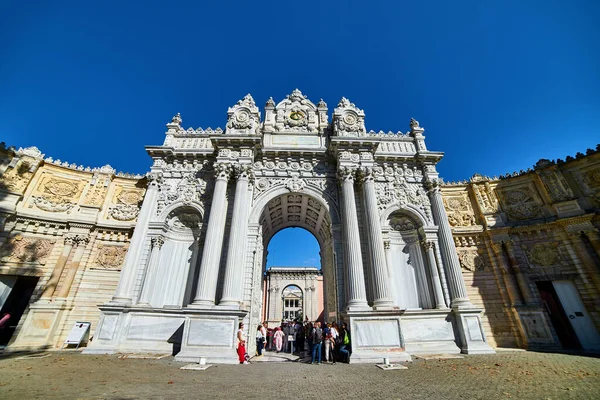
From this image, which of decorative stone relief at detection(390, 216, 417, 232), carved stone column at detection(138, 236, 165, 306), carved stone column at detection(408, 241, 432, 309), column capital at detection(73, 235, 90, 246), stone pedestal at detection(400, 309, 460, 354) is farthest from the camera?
column capital at detection(73, 235, 90, 246)

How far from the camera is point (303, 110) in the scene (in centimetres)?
1953

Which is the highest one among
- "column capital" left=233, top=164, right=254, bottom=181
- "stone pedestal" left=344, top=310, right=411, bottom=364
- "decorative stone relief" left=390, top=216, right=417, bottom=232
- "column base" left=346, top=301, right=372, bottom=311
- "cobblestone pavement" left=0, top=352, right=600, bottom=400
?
"column capital" left=233, top=164, right=254, bottom=181

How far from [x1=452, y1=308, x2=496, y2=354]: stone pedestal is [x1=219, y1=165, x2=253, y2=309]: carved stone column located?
10901 mm

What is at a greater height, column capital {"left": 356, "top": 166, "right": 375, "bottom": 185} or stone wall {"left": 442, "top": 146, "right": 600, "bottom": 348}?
column capital {"left": 356, "top": 166, "right": 375, "bottom": 185}

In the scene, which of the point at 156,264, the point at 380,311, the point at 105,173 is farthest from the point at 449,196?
the point at 105,173

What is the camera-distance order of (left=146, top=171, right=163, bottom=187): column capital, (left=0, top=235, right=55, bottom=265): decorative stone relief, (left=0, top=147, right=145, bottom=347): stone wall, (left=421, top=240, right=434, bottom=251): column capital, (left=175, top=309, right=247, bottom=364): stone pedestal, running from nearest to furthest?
(left=175, top=309, right=247, bottom=364): stone pedestal < (left=0, top=147, right=145, bottom=347): stone wall < (left=421, top=240, right=434, bottom=251): column capital < (left=0, top=235, right=55, bottom=265): decorative stone relief < (left=146, top=171, right=163, bottom=187): column capital

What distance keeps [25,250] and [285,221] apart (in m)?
16.5

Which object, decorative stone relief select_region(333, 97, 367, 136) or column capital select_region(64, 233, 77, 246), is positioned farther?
decorative stone relief select_region(333, 97, 367, 136)

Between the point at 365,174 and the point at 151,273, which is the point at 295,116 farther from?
the point at 151,273

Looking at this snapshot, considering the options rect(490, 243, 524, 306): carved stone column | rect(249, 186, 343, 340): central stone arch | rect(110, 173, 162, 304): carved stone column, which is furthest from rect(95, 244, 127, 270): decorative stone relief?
rect(490, 243, 524, 306): carved stone column

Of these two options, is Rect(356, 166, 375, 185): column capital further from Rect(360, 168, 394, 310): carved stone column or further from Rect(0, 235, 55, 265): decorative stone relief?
Rect(0, 235, 55, 265): decorative stone relief

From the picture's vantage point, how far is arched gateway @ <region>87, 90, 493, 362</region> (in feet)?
39.3

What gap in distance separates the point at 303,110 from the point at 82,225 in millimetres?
17246

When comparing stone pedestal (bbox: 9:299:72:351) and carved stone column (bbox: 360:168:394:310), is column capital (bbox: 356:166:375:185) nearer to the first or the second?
carved stone column (bbox: 360:168:394:310)
